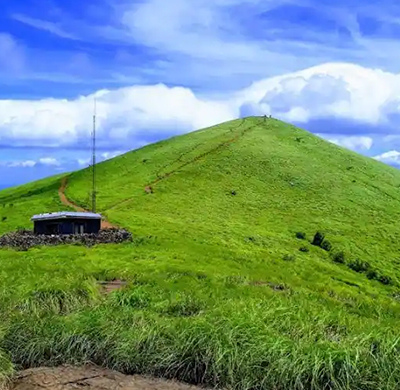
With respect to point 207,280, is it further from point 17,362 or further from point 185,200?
point 185,200

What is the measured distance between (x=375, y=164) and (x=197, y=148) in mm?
38669

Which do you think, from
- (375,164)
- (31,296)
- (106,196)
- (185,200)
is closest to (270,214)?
(185,200)

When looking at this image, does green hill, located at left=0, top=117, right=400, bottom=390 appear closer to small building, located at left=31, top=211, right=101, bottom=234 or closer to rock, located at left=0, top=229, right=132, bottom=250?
rock, located at left=0, top=229, right=132, bottom=250

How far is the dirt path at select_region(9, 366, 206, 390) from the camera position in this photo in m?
15.2

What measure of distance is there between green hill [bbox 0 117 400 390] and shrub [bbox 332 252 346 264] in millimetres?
162

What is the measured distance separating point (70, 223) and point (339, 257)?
31.1 m

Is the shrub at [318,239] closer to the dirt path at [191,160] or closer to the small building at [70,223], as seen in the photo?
the dirt path at [191,160]

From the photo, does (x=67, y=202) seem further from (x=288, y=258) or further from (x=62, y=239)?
(x=288, y=258)

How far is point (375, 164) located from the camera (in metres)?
128

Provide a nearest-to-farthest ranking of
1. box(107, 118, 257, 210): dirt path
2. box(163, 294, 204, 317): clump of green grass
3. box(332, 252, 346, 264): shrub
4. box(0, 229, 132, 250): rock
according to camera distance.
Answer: box(163, 294, 204, 317): clump of green grass
box(0, 229, 132, 250): rock
box(332, 252, 346, 264): shrub
box(107, 118, 257, 210): dirt path

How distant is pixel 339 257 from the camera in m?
69.8

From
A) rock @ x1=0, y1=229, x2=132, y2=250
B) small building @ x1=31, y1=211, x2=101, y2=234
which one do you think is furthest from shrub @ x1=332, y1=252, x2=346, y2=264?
small building @ x1=31, y1=211, x2=101, y2=234

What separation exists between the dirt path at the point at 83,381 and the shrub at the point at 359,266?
54926 millimetres

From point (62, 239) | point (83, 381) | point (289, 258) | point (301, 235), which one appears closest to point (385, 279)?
point (289, 258)
